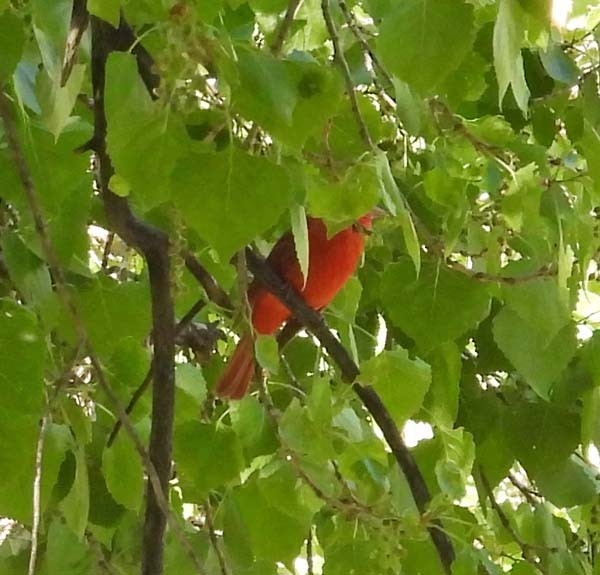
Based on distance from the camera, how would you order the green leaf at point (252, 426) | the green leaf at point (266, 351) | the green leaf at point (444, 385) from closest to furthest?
1. the green leaf at point (266, 351)
2. the green leaf at point (252, 426)
3. the green leaf at point (444, 385)

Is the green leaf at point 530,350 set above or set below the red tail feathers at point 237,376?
below

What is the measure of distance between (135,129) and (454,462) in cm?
40

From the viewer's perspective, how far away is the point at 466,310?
0.80 metres

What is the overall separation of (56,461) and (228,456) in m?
0.12

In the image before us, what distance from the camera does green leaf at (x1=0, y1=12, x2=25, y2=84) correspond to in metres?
0.52

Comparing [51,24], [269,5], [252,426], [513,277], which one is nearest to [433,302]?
[513,277]

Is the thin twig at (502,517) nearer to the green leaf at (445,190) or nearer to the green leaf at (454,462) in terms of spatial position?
A: the green leaf at (454,462)

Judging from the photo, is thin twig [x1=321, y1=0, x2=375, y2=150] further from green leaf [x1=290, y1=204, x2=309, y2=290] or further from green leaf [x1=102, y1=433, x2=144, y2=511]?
green leaf [x1=102, y1=433, x2=144, y2=511]

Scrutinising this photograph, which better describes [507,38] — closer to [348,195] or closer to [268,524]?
[348,195]

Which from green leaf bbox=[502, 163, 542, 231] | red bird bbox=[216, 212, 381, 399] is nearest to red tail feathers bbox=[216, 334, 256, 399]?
red bird bbox=[216, 212, 381, 399]

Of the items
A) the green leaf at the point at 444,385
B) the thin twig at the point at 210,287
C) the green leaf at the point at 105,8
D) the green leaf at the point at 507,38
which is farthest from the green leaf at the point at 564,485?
the green leaf at the point at 105,8

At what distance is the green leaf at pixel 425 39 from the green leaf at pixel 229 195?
92mm

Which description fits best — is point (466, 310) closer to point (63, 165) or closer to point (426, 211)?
point (426, 211)

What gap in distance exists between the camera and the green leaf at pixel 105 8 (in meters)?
0.43
